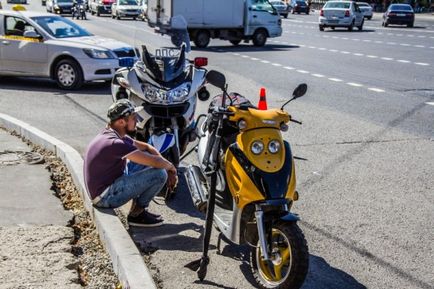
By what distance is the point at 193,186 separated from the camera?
18.6ft

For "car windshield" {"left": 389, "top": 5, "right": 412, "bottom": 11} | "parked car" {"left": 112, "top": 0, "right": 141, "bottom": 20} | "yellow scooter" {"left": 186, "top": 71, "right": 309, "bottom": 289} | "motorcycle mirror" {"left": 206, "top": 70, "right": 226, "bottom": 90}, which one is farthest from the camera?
"parked car" {"left": 112, "top": 0, "right": 141, "bottom": 20}

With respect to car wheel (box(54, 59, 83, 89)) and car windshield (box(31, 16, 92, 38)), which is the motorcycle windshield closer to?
car wheel (box(54, 59, 83, 89))

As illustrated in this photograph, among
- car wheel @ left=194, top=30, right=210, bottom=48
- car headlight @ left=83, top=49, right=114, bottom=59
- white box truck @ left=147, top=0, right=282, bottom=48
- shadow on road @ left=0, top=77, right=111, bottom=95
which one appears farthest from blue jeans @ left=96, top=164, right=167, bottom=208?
car wheel @ left=194, top=30, right=210, bottom=48

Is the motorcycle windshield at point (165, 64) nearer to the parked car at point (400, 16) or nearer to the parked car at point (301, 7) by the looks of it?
the parked car at point (400, 16)

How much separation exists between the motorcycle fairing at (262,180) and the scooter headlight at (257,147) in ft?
0.30

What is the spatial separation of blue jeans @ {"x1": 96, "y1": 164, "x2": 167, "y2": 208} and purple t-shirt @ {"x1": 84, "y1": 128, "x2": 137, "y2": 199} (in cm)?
8

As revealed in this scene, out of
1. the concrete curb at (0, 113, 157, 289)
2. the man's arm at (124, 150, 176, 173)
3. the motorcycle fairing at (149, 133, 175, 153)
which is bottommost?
the concrete curb at (0, 113, 157, 289)

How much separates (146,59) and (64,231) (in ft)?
7.02

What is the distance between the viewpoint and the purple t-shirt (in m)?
5.65

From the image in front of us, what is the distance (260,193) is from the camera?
15.1ft

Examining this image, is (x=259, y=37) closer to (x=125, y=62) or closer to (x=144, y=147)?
(x=125, y=62)

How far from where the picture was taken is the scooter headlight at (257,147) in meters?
4.69

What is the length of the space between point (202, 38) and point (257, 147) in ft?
76.3

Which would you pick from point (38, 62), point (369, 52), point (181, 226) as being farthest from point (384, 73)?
point (181, 226)
